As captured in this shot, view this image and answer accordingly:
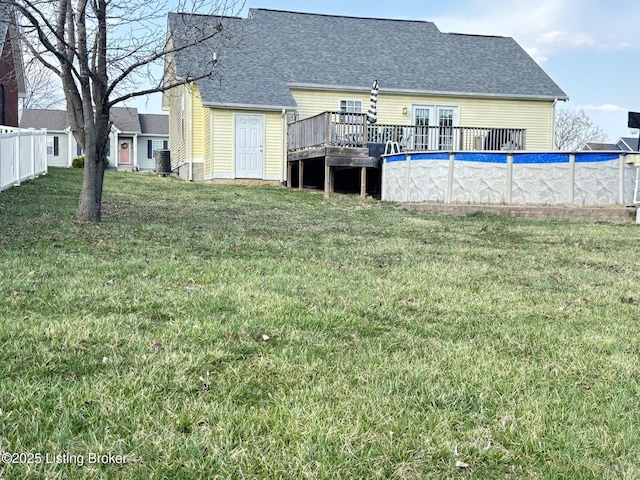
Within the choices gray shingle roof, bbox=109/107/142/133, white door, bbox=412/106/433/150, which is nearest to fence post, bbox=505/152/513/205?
white door, bbox=412/106/433/150

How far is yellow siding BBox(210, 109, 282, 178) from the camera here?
68.3ft

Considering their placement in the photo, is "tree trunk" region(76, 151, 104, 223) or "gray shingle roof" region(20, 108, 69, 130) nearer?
"tree trunk" region(76, 151, 104, 223)

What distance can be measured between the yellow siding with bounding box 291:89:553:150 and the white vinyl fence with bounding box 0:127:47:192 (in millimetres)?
9057

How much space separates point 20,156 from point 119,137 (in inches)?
1123

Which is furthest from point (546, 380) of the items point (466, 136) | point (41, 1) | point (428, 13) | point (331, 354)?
point (428, 13)

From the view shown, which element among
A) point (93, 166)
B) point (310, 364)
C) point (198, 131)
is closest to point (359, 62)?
point (198, 131)

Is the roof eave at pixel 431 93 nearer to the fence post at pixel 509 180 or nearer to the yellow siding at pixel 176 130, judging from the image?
the yellow siding at pixel 176 130

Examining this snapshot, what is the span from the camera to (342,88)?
22344mm

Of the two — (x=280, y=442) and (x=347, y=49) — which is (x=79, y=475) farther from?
(x=347, y=49)

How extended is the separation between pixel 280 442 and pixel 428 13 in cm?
2882

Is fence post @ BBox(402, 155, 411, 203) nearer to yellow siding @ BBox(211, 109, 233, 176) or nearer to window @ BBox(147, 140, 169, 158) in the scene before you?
yellow siding @ BBox(211, 109, 233, 176)

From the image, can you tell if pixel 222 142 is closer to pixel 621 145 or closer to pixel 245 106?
pixel 245 106

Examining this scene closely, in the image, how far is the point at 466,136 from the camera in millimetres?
20719

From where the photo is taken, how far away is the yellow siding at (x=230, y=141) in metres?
20.8
